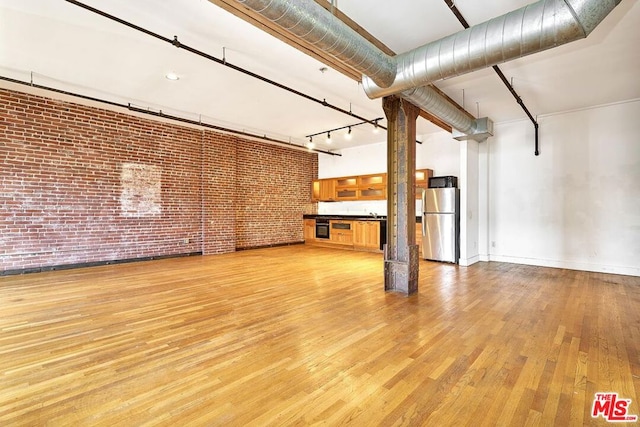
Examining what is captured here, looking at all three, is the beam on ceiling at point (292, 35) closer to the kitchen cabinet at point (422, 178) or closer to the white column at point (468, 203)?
the white column at point (468, 203)

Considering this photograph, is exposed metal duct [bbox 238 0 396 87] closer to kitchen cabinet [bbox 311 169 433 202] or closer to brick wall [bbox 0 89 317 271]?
kitchen cabinet [bbox 311 169 433 202]

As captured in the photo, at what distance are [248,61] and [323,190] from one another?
6013 millimetres

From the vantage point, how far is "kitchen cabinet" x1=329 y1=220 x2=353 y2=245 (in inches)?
331

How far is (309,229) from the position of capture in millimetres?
9578

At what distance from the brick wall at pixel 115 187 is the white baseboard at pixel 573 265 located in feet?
19.8

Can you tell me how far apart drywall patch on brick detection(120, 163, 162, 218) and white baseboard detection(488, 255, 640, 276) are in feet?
24.1

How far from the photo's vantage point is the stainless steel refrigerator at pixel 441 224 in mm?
6148

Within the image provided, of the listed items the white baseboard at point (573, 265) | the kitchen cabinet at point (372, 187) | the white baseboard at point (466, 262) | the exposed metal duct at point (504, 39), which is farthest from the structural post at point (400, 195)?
the kitchen cabinet at point (372, 187)

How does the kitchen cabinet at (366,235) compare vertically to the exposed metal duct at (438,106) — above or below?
below

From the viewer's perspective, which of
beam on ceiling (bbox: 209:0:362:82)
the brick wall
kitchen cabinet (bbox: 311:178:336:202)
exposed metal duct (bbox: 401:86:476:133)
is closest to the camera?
beam on ceiling (bbox: 209:0:362:82)

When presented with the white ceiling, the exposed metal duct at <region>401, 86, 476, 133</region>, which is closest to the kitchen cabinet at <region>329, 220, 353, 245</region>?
the white ceiling

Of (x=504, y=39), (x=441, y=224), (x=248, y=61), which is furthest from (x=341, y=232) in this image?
(x=504, y=39)

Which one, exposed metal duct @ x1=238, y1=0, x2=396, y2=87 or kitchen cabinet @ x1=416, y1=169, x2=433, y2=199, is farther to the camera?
kitchen cabinet @ x1=416, y1=169, x2=433, y2=199

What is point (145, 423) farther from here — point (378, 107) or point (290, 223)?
point (290, 223)
